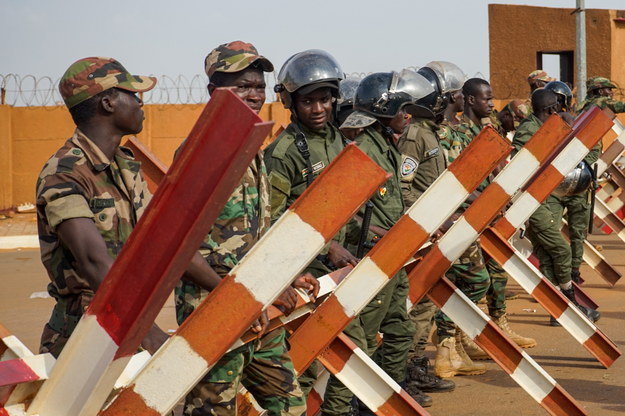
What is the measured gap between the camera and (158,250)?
5.77 ft

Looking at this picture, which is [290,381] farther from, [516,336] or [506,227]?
[516,336]

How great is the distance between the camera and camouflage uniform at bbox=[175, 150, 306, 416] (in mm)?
3660

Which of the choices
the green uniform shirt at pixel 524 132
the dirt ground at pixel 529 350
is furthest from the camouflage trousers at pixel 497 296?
the green uniform shirt at pixel 524 132

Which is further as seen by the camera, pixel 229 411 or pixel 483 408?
pixel 483 408

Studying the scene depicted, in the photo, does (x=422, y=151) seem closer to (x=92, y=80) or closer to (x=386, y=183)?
(x=386, y=183)

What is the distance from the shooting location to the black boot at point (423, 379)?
6.56 metres

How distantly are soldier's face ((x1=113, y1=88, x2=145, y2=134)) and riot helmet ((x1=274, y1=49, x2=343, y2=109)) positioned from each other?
1.66m

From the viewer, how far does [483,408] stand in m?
6.08

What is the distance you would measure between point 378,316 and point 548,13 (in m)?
19.5

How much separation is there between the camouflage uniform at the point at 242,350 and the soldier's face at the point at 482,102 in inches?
184

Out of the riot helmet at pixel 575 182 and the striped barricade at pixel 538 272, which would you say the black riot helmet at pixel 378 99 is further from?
the riot helmet at pixel 575 182

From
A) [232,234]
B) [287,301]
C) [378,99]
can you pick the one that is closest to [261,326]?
[287,301]

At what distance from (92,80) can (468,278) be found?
169 inches

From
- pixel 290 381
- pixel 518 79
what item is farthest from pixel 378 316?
pixel 518 79
